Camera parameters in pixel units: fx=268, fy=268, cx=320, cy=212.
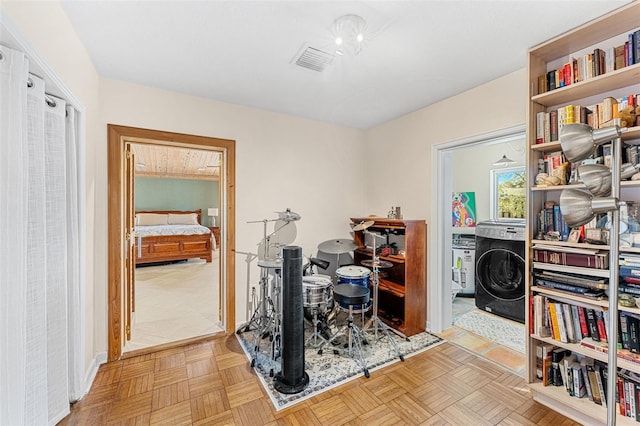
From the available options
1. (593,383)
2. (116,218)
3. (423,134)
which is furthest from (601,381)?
(116,218)

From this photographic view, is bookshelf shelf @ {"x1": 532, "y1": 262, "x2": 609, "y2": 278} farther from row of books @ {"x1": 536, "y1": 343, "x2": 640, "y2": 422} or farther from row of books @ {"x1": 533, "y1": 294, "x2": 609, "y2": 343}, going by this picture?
row of books @ {"x1": 536, "y1": 343, "x2": 640, "y2": 422}

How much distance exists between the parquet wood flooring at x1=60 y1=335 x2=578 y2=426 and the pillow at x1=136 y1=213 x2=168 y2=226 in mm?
5803

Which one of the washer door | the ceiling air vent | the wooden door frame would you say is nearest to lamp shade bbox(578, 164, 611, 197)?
the ceiling air vent

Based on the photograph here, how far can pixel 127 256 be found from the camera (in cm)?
272

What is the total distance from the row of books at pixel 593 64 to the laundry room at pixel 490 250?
0.45m

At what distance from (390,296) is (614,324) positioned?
8.03 ft

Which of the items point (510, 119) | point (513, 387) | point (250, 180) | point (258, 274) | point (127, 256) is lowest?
point (513, 387)

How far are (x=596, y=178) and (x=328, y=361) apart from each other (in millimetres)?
2200

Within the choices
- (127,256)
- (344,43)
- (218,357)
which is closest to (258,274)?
(218,357)

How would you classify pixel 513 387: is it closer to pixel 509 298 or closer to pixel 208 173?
pixel 509 298

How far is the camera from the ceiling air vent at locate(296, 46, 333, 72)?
197 centimetres

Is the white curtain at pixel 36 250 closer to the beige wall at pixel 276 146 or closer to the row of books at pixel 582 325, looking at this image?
the beige wall at pixel 276 146

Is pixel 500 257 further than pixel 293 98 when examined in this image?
Yes

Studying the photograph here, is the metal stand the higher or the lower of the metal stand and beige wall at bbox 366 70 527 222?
the lower
